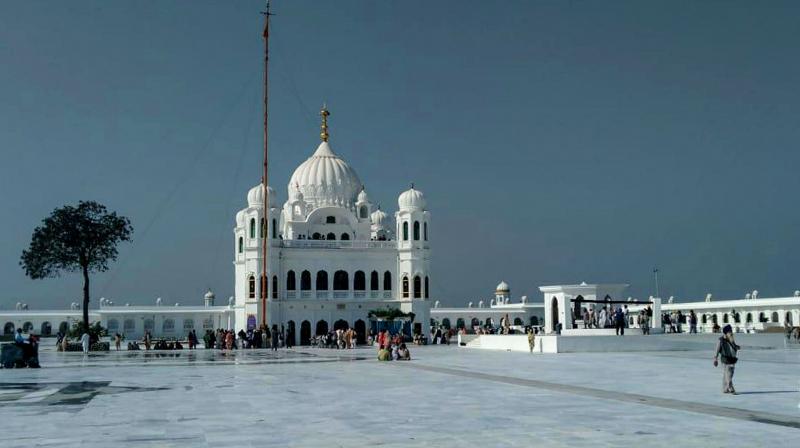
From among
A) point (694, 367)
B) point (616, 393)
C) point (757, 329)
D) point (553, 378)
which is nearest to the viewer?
point (616, 393)

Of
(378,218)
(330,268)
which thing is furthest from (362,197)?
(330,268)

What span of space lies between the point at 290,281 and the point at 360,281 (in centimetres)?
517

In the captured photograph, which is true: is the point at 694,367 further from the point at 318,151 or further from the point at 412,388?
the point at 318,151

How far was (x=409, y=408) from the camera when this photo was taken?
1382 cm

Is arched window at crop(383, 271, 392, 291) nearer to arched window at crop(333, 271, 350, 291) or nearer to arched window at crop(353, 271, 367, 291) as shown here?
arched window at crop(353, 271, 367, 291)

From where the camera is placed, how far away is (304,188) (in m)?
72.8

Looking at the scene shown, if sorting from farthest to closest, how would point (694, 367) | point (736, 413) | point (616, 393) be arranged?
point (694, 367) → point (616, 393) → point (736, 413)

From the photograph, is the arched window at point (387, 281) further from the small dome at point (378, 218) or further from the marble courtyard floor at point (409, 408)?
the marble courtyard floor at point (409, 408)

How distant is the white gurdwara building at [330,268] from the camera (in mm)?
63094

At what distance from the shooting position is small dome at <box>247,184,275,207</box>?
2547 inches

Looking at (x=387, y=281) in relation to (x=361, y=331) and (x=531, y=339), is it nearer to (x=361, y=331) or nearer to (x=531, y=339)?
(x=361, y=331)

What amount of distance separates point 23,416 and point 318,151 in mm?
63154

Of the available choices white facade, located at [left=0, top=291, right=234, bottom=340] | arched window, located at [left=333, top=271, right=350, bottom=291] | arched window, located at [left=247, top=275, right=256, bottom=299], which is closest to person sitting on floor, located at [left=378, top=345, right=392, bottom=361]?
arched window, located at [left=247, top=275, right=256, bottom=299]

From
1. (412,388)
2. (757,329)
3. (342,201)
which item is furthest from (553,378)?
(342,201)
